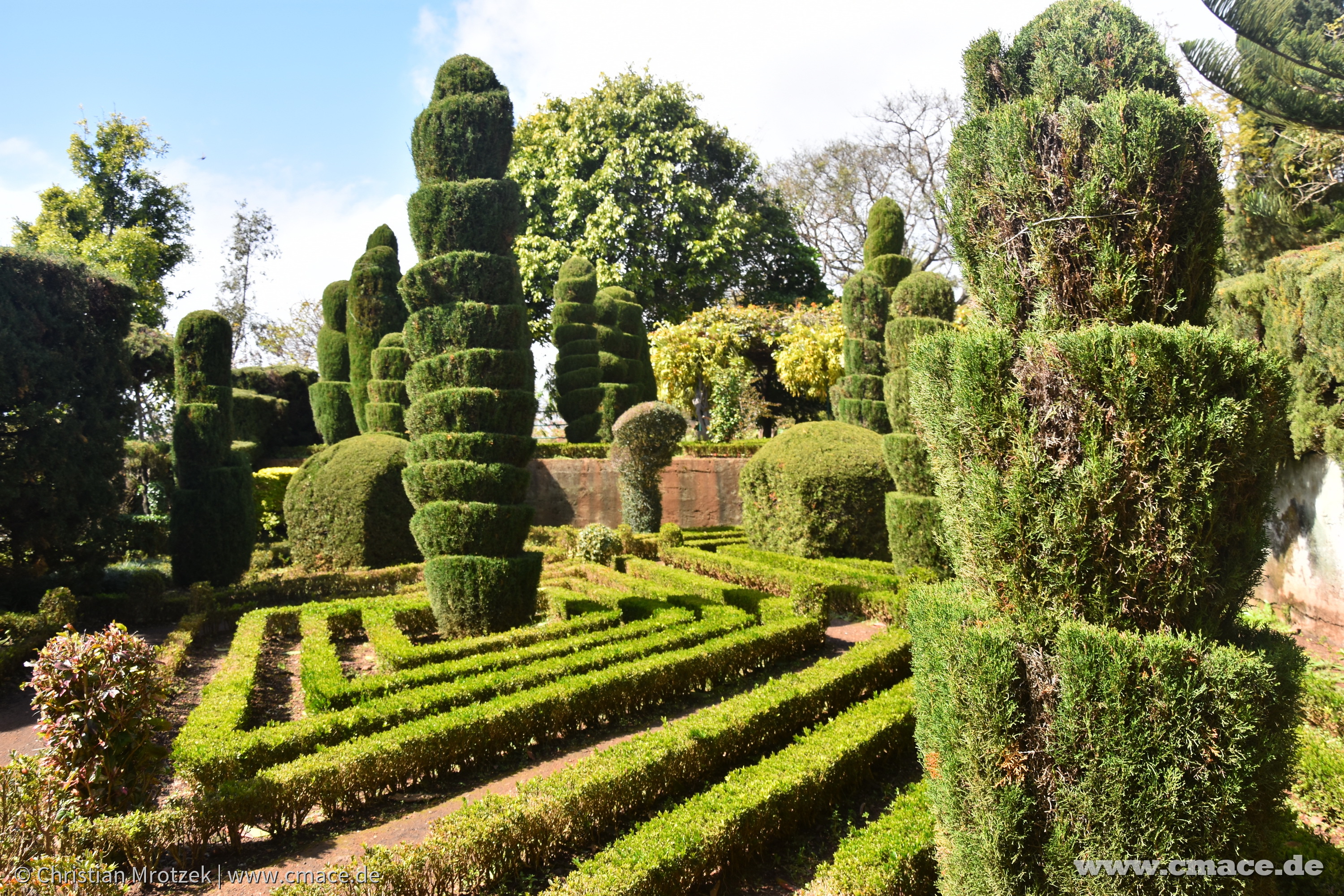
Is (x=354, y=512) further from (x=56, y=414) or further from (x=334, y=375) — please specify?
(x=334, y=375)

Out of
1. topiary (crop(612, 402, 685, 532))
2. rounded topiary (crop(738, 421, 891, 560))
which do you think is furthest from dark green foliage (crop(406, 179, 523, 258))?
topiary (crop(612, 402, 685, 532))

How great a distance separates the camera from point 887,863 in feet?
10.9

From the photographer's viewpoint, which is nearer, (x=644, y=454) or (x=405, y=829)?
(x=405, y=829)

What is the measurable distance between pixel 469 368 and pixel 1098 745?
673 centimetres

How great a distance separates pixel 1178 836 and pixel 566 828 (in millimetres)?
2962

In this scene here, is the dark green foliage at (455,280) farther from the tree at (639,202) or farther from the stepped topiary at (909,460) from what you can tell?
the tree at (639,202)

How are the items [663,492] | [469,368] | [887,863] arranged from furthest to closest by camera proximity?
[663,492] < [469,368] < [887,863]

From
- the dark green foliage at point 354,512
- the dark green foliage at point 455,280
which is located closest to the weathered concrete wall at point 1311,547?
the dark green foliage at point 455,280

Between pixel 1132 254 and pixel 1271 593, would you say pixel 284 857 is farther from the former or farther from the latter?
pixel 1271 593

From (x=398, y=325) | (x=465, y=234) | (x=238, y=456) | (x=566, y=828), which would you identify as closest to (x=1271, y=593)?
(x=566, y=828)

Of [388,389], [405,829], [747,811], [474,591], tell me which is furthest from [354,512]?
[747,811]

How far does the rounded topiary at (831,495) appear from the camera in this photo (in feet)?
34.7

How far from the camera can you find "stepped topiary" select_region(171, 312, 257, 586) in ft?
34.7

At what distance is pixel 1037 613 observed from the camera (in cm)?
303
